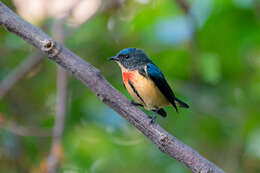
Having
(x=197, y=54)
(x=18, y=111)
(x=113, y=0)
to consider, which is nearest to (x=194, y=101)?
(x=197, y=54)

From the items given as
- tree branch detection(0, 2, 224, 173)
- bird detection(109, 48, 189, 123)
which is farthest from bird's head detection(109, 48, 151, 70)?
tree branch detection(0, 2, 224, 173)

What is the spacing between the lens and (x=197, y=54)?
15.8ft

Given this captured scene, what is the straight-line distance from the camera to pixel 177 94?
15.9 ft

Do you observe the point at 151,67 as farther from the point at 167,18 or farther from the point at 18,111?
the point at 18,111

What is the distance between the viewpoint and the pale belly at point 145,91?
12.8 feet

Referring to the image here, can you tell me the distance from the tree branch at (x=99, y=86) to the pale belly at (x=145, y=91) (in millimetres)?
1444

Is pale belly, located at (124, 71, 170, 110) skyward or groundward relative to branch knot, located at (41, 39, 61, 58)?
skyward

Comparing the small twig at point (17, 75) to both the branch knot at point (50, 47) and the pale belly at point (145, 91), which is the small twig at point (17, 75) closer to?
the pale belly at point (145, 91)

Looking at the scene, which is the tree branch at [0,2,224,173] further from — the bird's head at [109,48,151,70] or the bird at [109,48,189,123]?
the bird's head at [109,48,151,70]

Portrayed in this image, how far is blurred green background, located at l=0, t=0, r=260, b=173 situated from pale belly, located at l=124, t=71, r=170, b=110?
667mm

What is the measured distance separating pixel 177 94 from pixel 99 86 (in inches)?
103

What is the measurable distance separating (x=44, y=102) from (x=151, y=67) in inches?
79.7

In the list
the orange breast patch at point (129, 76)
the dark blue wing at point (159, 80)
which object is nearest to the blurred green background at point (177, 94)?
the orange breast patch at point (129, 76)

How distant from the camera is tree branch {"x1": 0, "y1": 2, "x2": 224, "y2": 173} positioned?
2.24 meters
